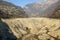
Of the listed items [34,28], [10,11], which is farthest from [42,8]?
[10,11]

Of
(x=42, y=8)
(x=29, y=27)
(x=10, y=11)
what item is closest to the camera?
(x=29, y=27)

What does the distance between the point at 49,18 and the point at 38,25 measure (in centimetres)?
58

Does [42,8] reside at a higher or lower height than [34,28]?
higher

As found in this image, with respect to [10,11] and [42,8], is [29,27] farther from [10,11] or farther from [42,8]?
[42,8]

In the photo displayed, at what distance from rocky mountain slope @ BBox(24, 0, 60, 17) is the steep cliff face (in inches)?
10.0

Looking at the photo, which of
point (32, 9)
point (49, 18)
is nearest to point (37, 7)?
point (32, 9)

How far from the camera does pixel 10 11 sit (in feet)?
18.8

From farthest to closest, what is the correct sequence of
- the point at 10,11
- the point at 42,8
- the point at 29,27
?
the point at 42,8 → the point at 10,11 → the point at 29,27

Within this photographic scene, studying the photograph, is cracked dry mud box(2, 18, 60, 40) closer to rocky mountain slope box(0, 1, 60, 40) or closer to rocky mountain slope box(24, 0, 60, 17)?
rocky mountain slope box(0, 1, 60, 40)

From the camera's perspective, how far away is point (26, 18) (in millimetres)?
5859

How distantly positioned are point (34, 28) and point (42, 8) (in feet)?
3.22

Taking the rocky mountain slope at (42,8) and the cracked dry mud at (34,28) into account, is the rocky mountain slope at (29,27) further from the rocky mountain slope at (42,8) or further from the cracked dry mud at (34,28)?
the rocky mountain slope at (42,8)

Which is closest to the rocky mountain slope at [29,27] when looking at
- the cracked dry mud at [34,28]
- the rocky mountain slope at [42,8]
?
the cracked dry mud at [34,28]

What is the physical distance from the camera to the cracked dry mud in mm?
5410
